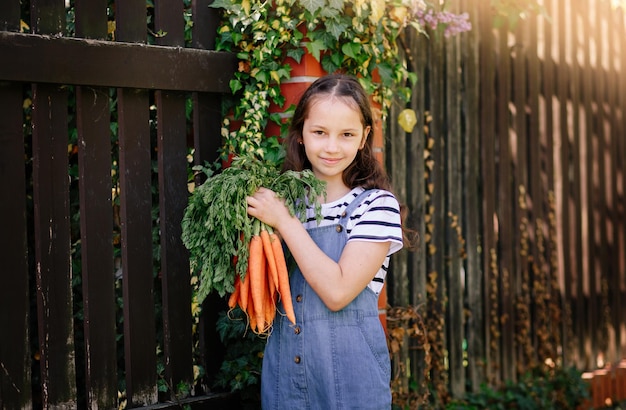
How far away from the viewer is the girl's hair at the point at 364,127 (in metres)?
2.90

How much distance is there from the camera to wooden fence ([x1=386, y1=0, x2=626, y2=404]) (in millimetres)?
4586

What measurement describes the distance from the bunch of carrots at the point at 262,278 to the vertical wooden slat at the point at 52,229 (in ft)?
2.19

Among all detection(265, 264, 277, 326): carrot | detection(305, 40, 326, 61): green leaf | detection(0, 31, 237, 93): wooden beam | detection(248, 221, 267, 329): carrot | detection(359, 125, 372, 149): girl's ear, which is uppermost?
detection(305, 40, 326, 61): green leaf

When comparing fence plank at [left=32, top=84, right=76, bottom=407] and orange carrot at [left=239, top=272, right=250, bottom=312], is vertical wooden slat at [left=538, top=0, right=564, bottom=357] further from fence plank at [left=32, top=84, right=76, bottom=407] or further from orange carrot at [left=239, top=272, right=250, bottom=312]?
fence plank at [left=32, top=84, right=76, bottom=407]

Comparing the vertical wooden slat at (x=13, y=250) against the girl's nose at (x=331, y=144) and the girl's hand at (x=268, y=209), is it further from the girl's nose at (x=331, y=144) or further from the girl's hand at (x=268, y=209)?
the girl's nose at (x=331, y=144)

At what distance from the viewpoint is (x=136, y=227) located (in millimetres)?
3123

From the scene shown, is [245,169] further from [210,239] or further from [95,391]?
[95,391]

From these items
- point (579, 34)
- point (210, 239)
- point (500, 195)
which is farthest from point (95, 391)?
point (579, 34)

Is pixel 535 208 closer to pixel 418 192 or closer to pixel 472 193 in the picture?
pixel 472 193

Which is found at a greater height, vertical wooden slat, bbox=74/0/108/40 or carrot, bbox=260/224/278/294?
vertical wooden slat, bbox=74/0/108/40

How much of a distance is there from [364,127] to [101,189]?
1.03 meters

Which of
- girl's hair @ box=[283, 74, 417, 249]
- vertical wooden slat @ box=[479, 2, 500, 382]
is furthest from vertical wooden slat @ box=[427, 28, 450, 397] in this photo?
girl's hair @ box=[283, 74, 417, 249]

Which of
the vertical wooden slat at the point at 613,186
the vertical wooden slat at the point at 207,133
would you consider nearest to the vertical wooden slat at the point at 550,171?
the vertical wooden slat at the point at 613,186

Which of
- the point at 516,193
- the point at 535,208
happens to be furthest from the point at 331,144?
the point at 535,208
